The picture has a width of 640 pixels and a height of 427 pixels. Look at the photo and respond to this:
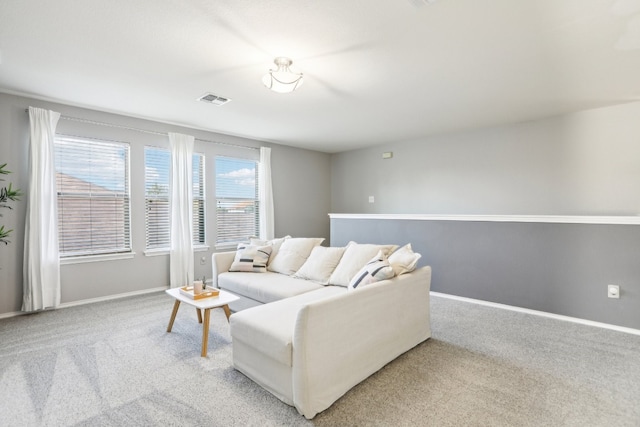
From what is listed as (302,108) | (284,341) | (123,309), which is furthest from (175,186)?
(284,341)

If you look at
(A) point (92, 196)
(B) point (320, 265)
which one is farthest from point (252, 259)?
(A) point (92, 196)

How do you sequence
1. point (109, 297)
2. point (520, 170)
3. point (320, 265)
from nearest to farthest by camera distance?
point (320, 265)
point (109, 297)
point (520, 170)

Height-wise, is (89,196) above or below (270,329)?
above

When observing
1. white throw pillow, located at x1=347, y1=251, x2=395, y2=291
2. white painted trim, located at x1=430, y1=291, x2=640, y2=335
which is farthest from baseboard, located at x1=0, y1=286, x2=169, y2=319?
white painted trim, located at x1=430, y1=291, x2=640, y2=335

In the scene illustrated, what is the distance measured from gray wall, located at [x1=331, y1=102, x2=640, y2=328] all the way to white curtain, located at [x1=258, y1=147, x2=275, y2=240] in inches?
47.0

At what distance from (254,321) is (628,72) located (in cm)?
396

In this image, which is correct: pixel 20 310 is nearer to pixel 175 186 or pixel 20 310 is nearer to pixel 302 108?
pixel 175 186

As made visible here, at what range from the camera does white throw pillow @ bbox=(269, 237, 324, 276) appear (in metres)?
3.77

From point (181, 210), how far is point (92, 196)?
1.10 metres

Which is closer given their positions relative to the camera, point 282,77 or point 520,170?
point 282,77

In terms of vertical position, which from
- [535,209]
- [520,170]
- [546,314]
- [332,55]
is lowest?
[546,314]

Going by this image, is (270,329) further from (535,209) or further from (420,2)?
(535,209)

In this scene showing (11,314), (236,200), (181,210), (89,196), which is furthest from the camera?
(236,200)

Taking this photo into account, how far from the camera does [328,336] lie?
6.38 ft
